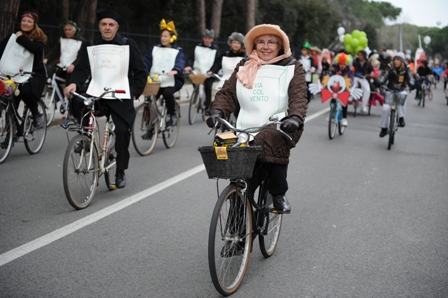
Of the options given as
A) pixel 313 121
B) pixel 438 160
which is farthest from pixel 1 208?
pixel 313 121

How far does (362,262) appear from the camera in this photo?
5.50 metres

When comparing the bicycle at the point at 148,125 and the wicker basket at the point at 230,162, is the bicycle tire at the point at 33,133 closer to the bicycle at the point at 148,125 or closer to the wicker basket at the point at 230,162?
the bicycle at the point at 148,125

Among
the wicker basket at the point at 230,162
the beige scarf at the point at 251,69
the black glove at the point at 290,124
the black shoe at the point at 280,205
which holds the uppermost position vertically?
the beige scarf at the point at 251,69

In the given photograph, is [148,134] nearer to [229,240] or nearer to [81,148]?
[81,148]

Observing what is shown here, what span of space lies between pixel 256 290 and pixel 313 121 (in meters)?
12.6

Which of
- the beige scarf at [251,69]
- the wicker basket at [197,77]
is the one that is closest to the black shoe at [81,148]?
the beige scarf at [251,69]

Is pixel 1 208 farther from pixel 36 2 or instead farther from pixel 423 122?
pixel 36 2

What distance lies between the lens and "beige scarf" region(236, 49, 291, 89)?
5.04 metres

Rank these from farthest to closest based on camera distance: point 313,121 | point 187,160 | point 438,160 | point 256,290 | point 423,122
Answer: point 423,122
point 313,121
point 438,160
point 187,160
point 256,290

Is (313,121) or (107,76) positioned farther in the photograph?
(313,121)

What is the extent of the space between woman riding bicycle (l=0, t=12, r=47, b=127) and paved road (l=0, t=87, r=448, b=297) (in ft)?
3.43

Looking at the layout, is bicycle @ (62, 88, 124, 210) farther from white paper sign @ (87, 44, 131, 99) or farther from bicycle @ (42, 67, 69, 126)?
bicycle @ (42, 67, 69, 126)

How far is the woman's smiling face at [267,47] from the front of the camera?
518 cm

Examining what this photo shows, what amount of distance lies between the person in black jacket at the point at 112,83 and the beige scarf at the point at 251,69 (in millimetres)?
2664
